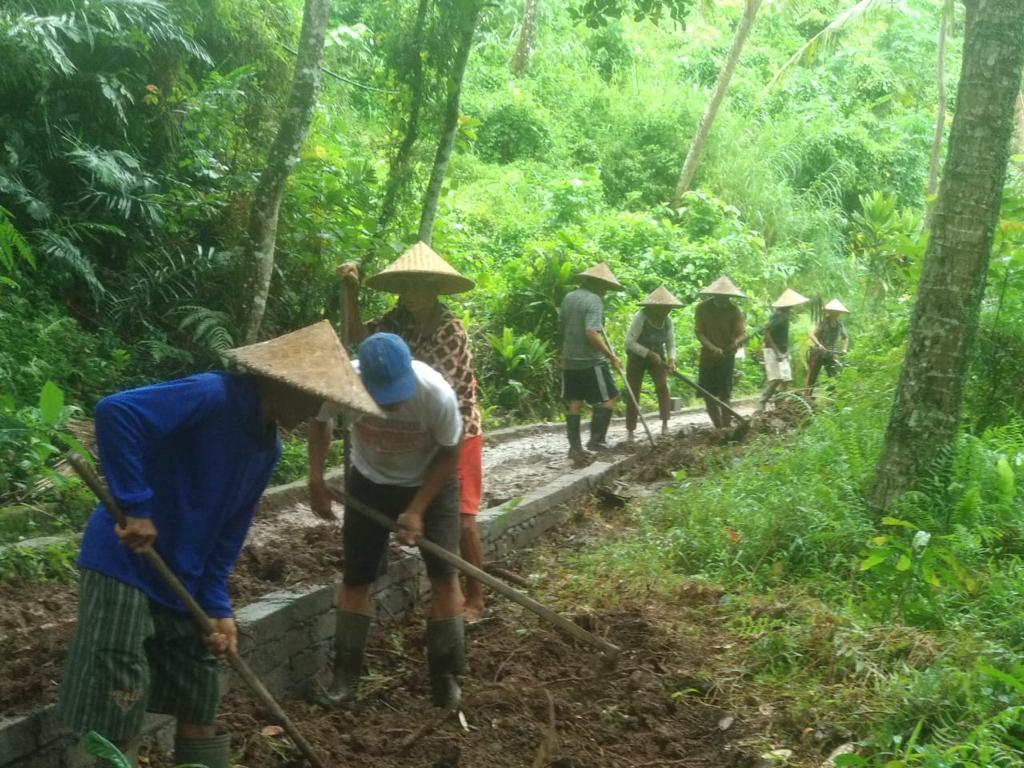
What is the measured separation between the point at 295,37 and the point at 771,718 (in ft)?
30.7

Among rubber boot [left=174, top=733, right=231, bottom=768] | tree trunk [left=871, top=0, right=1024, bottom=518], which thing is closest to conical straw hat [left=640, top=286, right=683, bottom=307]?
tree trunk [left=871, top=0, right=1024, bottom=518]

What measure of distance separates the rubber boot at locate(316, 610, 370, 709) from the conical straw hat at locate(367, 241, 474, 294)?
1.87 meters

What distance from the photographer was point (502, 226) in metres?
19.0

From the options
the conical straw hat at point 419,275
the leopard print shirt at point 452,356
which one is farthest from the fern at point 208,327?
the leopard print shirt at point 452,356

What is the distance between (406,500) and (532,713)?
114 cm

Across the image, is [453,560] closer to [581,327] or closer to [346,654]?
[346,654]

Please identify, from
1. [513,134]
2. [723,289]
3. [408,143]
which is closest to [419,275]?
[408,143]

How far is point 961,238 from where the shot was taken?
20.2 ft

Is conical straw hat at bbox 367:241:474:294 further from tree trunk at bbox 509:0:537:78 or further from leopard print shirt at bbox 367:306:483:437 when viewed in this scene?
tree trunk at bbox 509:0:537:78

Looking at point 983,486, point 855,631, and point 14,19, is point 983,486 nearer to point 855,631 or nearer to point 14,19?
point 855,631

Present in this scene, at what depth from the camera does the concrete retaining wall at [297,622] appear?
3541 mm

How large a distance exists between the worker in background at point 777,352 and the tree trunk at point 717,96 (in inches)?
326

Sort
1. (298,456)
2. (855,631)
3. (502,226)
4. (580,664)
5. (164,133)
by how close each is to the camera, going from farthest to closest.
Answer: (502,226)
(164,133)
(298,456)
(580,664)
(855,631)

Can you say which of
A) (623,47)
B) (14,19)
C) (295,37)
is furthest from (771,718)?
(623,47)
